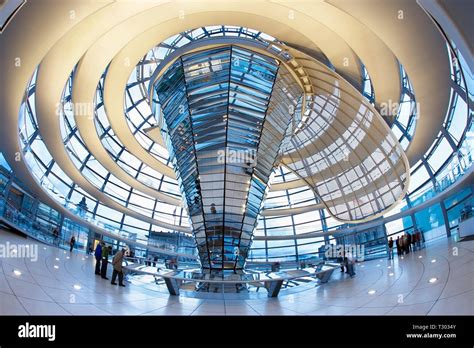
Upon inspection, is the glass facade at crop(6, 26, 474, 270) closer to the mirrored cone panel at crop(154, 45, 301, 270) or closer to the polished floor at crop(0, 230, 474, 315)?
the mirrored cone panel at crop(154, 45, 301, 270)

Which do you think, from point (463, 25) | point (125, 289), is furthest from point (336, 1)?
point (125, 289)

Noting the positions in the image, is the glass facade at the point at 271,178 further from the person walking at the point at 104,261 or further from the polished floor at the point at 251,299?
the person walking at the point at 104,261

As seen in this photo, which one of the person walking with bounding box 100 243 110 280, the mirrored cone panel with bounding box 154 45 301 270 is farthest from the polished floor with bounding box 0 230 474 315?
the mirrored cone panel with bounding box 154 45 301 270

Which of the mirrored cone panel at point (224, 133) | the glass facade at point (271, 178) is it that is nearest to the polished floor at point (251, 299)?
the glass facade at point (271, 178)

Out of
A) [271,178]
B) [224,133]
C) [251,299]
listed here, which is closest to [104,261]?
[251,299]

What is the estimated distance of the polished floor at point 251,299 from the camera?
455 cm

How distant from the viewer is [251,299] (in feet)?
22.6

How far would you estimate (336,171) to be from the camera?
1051 inches

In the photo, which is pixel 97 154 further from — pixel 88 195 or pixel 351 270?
pixel 351 270

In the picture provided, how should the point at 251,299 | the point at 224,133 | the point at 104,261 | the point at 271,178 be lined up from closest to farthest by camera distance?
1. the point at 251,299
2. the point at 104,261
3. the point at 224,133
4. the point at 271,178

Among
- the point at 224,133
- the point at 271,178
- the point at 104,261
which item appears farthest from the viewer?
the point at 271,178

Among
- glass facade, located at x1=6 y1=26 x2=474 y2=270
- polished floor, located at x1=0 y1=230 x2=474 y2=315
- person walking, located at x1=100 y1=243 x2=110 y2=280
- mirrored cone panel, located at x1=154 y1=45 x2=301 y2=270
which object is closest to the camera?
polished floor, located at x1=0 y1=230 x2=474 y2=315

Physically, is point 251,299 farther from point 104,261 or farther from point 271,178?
point 271,178

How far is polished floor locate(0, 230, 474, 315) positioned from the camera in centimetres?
455
